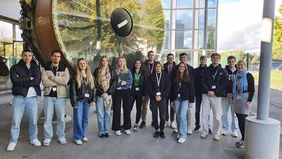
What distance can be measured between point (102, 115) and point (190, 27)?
1746 centimetres

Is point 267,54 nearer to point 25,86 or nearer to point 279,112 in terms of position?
point 25,86

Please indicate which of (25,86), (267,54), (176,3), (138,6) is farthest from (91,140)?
(176,3)

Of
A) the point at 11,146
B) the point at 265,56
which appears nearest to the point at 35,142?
the point at 11,146

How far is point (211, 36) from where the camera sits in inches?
778

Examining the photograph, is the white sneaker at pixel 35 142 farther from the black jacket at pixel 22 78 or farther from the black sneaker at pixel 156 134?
the black sneaker at pixel 156 134

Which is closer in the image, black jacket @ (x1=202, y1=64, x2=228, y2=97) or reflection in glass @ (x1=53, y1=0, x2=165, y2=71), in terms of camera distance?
reflection in glass @ (x1=53, y1=0, x2=165, y2=71)

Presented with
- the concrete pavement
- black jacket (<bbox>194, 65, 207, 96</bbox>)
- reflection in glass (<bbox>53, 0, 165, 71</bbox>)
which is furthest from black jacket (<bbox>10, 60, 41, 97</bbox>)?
black jacket (<bbox>194, 65, 207, 96</bbox>)

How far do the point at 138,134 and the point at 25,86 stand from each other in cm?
223

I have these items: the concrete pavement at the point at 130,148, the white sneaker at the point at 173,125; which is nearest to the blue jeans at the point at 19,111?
the concrete pavement at the point at 130,148

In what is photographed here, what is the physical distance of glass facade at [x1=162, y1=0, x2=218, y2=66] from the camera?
19.8 meters

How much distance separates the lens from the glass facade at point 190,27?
64.8 feet

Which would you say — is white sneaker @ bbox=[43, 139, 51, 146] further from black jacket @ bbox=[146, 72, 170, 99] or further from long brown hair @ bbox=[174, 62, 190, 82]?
long brown hair @ bbox=[174, 62, 190, 82]

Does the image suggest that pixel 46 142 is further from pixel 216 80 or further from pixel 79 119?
pixel 216 80

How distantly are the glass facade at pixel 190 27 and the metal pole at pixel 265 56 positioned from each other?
16338 mm
